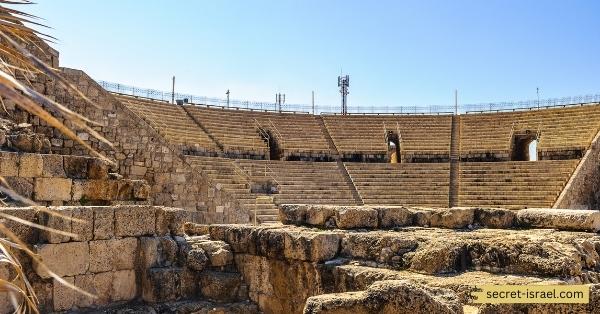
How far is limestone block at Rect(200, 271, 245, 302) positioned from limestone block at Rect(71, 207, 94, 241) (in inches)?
61.6

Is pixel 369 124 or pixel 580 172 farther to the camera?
pixel 369 124

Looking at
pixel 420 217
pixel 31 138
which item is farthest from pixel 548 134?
pixel 31 138

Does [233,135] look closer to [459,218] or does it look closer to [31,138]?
[31,138]

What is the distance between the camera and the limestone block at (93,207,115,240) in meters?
6.86

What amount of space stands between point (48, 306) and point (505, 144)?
24.8 metres

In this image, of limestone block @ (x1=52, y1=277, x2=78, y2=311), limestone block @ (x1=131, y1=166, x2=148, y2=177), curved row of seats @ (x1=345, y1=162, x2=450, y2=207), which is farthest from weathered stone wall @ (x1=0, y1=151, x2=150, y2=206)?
curved row of seats @ (x1=345, y1=162, x2=450, y2=207)

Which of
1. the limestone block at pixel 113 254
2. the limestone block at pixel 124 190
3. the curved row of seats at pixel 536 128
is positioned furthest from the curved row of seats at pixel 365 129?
the limestone block at pixel 113 254

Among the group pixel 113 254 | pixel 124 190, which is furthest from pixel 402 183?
pixel 113 254

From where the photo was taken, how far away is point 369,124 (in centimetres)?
3219

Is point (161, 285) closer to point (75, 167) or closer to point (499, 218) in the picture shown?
point (75, 167)

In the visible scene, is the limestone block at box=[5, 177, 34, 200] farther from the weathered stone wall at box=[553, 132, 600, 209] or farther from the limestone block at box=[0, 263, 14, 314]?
the weathered stone wall at box=[553, 132, 600, 209]

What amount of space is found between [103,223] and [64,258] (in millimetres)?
621

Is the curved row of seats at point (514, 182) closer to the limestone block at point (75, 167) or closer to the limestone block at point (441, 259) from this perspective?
the limestone block at point (441, 259)

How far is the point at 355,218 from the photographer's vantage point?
752cm
